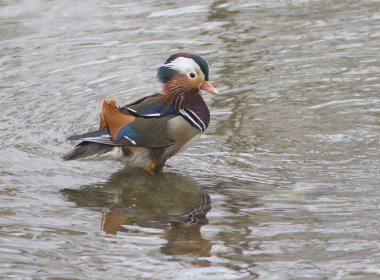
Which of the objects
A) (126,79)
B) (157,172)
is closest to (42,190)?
(157,172)

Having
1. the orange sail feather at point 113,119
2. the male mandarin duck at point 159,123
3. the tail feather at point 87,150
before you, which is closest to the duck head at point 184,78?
the male mandarin duck at point 159,123

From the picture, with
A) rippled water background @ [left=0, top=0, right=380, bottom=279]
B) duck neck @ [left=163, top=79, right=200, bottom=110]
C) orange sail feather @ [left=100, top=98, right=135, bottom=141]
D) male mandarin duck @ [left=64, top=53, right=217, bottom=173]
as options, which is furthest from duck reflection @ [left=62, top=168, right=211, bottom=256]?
duck neck @ [left=163, top=79, right=200, bottom=110]

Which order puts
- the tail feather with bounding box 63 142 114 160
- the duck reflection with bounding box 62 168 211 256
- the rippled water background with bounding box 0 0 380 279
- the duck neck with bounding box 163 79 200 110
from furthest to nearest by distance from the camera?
the duck neck with bounding box 163 79 200 110, the tail feather with bounding box 63 142 114 160, the duck reflection with bounding box 62 168 211 256, the rippled water background with bounding box 0 0 380 279

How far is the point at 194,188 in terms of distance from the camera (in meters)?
7.18

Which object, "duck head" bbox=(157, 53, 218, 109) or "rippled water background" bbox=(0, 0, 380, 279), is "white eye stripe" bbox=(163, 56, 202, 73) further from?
"rippled water background" bbox=(0, 0, 380, 279)

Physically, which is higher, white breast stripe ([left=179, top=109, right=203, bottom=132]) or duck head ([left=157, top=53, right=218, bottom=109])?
duck head ([left=157, top=53, right=218, bottom=109])

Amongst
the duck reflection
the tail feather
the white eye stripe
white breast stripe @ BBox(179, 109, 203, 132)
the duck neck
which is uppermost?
the white eye stripe

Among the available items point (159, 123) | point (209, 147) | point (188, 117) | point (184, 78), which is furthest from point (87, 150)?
point (209, 147)

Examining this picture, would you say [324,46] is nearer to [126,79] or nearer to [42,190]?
[126,79]

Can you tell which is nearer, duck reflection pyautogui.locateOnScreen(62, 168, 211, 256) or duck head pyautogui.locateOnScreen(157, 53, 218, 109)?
duck reflection pyautogui.locateOnScreen(62, 168, 211, 256)

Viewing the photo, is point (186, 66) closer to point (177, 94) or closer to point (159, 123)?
point (177, 94)

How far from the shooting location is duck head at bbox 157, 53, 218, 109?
24.9ft

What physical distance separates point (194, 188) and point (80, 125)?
5.46 ft

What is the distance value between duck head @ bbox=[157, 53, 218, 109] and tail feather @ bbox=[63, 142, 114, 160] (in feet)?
1.94
